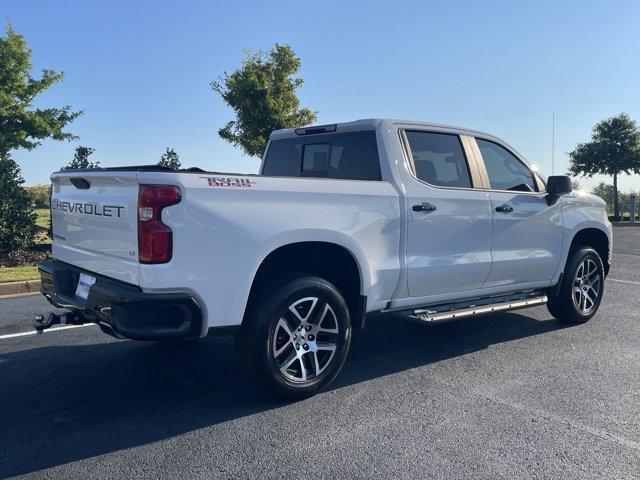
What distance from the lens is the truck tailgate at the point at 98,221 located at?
3.49 m

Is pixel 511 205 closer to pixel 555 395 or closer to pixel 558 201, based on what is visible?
pixel 558 201

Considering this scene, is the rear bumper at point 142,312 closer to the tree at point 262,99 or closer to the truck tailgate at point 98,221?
the truck tailgate at point 98,221

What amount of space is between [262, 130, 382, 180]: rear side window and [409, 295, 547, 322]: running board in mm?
1144

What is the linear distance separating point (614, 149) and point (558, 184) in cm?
3054

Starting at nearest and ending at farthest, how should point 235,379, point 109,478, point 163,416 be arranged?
1. point 109,478
2. point 163,416
3. point 235,379

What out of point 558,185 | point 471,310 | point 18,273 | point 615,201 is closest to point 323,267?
point 471,310

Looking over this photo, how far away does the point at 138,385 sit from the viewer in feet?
14.2

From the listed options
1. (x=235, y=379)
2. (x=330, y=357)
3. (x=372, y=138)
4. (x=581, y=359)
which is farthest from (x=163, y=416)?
(x=581, y=359)

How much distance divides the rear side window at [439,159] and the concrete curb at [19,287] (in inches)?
254

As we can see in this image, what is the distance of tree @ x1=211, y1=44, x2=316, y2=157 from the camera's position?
66.2ft

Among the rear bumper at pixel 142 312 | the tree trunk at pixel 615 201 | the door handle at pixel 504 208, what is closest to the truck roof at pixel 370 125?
the door handle at pixel 504 208

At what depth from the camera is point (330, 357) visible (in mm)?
4152

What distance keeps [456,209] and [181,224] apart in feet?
7.99

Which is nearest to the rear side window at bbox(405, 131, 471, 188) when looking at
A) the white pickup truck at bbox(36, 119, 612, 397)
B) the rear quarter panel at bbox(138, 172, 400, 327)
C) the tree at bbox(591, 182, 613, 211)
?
the white pickup truck at bbox(36, 119, 612, 397)
